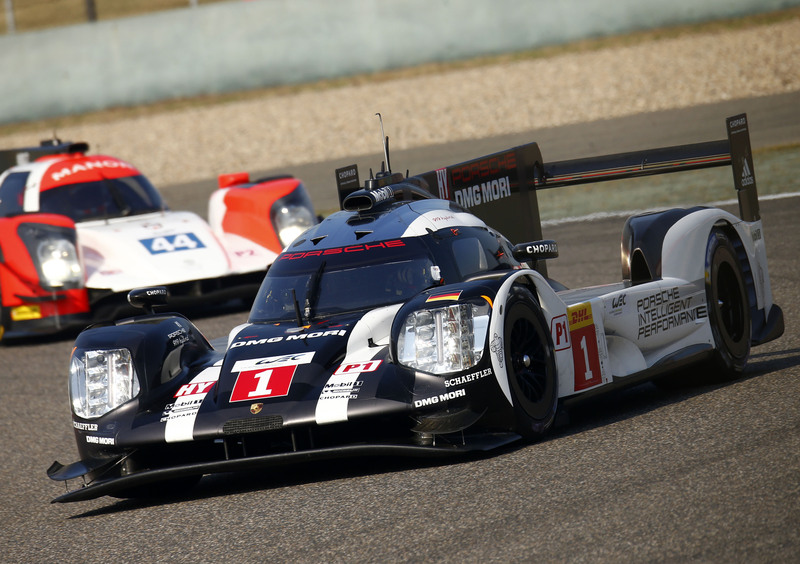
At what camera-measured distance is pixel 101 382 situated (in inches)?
245

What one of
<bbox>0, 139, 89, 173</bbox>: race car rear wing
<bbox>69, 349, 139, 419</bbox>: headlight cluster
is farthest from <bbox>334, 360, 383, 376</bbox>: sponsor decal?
<bbox>0, 139, 89, 173</bbox>: race car rear wing

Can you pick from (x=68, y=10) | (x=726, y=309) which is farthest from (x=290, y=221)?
(x=68, y=10)

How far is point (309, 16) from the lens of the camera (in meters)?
27.4

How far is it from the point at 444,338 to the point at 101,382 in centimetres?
181

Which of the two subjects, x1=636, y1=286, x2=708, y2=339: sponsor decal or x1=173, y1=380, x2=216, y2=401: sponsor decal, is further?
x1=636, y1=286, x2=708, y2=339: sponsor decal

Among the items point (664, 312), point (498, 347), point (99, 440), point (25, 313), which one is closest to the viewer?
point (498, 347)

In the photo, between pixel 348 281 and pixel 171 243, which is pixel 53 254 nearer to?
pixel 171 243

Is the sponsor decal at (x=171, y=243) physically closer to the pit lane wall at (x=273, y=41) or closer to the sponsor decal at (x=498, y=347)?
the sponsor decal at (x=498, y=347)

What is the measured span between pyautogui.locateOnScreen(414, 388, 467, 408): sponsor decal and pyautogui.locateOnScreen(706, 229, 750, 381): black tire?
7.08 feet

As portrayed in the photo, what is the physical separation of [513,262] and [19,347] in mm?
6889

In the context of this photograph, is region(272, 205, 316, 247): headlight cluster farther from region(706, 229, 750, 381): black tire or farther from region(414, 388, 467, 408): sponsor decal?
region(414, 388, 467, 408): sponsor decal

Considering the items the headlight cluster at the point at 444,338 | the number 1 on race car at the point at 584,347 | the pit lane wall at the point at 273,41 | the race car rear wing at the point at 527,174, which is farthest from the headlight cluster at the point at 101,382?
the pit lane wall at the point at 273,41

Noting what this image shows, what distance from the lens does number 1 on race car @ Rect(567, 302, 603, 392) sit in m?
6.29

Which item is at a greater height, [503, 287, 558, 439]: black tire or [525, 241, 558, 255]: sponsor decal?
[525, 241, 558, 255]: sponsor decal
